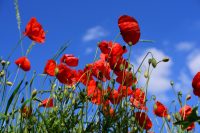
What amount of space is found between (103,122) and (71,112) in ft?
0.68

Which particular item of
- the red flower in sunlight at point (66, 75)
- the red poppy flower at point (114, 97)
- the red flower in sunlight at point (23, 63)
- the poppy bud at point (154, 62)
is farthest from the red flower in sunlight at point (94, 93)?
the red flower in sunlight at point (23, 63)

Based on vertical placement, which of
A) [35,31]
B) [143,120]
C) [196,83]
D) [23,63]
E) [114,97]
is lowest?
[143,120]

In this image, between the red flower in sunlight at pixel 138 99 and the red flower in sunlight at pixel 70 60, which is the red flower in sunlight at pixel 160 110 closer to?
the red flower in sunlight at pixel 138 99

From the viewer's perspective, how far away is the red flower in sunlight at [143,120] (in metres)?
2.22

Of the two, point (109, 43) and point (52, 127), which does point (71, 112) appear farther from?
point (109, 43)

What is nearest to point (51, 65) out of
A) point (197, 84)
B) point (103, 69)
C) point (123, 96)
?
point (103, 69)

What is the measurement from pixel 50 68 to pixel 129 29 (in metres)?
0.55

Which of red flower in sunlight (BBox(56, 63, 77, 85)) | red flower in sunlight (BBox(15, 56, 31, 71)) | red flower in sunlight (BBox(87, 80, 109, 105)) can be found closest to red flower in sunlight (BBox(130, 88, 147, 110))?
red flower in sunlight (BBox(87, 80, 109, 105))

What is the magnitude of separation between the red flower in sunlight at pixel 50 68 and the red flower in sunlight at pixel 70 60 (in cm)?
10

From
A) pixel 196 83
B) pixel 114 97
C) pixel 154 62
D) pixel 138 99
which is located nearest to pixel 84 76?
pixel 114 97

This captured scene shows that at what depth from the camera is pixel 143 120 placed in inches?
88.0

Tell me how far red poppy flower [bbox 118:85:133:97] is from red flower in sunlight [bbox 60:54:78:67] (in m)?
0.36

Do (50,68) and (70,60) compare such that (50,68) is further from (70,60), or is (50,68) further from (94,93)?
(94,93)

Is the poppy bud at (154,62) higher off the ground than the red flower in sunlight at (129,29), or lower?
lower
